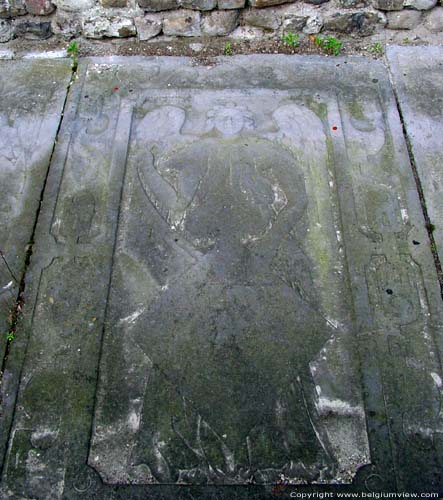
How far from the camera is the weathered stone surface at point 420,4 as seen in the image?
3.45 meters

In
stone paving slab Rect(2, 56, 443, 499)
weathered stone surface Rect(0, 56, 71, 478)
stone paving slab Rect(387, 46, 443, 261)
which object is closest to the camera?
stone paving slab Rect(2, 56, 443, 499)

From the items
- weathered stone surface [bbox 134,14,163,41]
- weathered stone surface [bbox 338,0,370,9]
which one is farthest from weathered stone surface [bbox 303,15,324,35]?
weathered stone surface [bbox 134,14,163,41]

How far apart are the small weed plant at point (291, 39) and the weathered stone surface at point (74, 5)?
1.35m

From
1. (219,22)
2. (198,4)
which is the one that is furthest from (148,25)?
(219,22)

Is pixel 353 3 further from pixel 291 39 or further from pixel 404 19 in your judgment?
pixel 291 39

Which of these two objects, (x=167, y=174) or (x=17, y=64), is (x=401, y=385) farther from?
(x=17, y=64)

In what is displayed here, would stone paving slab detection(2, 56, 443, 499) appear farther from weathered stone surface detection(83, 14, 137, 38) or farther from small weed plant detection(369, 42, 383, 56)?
weathered stone surface detection(83, 14, 137, 38)

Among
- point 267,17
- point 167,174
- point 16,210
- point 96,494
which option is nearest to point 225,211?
point 167,174

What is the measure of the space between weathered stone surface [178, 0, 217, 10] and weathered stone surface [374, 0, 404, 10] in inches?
44.0

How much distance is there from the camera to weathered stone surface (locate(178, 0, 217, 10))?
11.2 ft

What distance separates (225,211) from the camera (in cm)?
267

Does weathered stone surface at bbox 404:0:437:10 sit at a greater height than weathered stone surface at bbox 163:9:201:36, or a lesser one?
lesser

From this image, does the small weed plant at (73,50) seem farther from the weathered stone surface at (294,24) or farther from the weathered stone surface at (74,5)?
the weathered stone surface at (294,24)

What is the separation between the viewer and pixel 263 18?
3.50 m
